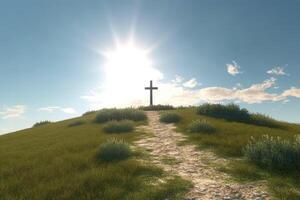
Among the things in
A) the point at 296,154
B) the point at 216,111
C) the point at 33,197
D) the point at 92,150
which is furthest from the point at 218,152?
the point at 216,111

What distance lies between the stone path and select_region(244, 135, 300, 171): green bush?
109 centimetres

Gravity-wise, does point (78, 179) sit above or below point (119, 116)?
below

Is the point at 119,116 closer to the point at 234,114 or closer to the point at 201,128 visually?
the point at 234,114

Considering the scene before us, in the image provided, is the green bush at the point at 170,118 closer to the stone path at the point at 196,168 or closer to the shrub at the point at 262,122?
the stone path at the point at 196,168

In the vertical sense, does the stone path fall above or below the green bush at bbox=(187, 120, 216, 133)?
below

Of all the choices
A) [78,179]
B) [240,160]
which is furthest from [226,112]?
[78,179]

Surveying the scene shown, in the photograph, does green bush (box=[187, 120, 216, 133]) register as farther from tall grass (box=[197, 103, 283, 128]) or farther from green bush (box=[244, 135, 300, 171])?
tall grass (box=[197, 103, 283, 128])

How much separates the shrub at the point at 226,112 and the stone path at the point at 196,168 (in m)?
6.73

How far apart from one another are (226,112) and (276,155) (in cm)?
1248

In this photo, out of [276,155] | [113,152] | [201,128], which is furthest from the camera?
[201,128]

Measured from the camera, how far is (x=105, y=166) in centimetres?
1052

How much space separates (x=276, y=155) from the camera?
1019cm

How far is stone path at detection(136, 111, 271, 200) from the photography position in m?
7.96

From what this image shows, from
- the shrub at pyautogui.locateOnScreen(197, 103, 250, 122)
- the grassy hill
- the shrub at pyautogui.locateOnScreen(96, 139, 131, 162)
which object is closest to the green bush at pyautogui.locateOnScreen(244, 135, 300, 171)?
the grassy hill
